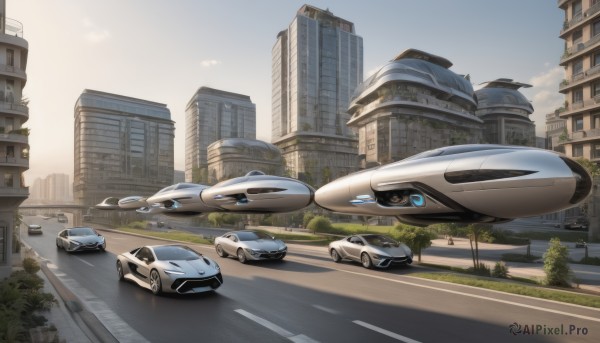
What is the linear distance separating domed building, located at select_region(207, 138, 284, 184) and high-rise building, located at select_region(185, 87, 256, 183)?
5050cm

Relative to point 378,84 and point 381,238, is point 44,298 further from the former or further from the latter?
point 378,84

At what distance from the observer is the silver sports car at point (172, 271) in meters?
11.3

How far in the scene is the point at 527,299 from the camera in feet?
36.1

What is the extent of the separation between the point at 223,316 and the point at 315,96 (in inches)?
4770

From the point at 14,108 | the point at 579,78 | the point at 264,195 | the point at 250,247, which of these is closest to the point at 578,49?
the point at 579,78

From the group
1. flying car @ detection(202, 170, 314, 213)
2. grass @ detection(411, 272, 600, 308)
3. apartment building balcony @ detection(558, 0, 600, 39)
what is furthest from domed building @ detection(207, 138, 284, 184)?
grass @ detection(411, 272, 600, 308)

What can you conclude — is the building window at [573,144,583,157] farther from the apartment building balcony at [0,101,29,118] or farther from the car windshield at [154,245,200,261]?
the apartment building balcony at [0,101,29,118]

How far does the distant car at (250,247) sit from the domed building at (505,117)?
330 feet

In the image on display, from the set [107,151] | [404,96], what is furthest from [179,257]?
[107,151]

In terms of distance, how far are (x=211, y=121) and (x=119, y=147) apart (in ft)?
158

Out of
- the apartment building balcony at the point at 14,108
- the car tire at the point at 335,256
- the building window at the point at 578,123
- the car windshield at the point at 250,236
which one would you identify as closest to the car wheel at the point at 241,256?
the car windshield at the point at 250,236

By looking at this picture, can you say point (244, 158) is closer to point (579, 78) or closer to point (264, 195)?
point (579, 78)

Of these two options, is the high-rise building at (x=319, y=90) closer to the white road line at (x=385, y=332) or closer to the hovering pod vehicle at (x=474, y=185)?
the hovering pod vehicle at (x=474, y=185)

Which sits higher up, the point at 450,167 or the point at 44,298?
the point at 450,167
